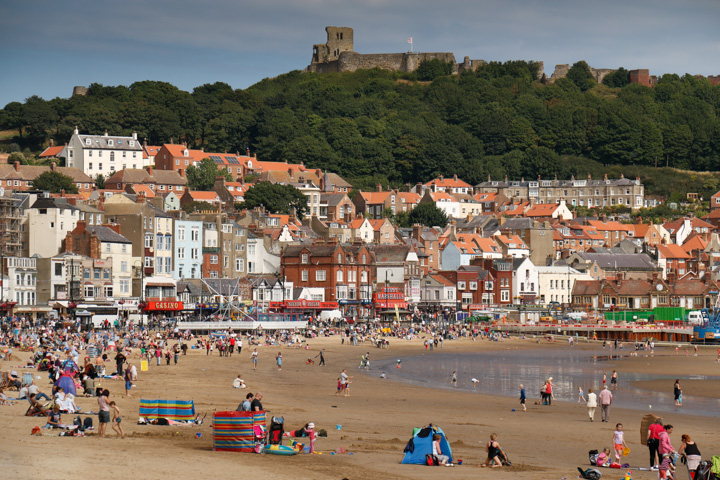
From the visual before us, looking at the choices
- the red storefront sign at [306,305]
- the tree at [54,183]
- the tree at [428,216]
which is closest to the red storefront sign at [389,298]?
the red storefront sign at [306,305]

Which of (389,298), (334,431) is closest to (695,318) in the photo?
(389,298)

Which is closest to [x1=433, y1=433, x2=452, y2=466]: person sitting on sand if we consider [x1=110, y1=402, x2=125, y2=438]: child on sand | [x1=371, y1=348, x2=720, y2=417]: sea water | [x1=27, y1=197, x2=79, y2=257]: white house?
[x1=110, y1=402, x2=125, y2=438]: child on sand

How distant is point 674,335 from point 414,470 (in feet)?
202

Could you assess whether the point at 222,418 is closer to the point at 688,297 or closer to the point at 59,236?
the point at 59,236

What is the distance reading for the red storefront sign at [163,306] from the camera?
2768 inches

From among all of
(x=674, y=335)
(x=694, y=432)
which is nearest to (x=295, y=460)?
(x=694, y=432)

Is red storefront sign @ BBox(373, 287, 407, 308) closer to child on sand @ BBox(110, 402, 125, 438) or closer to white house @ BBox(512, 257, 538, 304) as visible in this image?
white house @ BBox(512, 257, 538, 304)

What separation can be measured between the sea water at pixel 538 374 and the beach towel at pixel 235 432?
14.6 m

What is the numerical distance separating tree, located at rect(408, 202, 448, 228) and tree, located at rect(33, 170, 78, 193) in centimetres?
3738

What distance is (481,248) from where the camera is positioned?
10338 cm

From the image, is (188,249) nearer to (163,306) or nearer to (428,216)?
(163,306)

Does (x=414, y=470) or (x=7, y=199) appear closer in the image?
(x=414, y=470)

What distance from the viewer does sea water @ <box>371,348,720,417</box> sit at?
35719 millimetres

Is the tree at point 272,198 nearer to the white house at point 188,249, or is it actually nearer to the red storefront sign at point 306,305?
the white house at point 188,249
